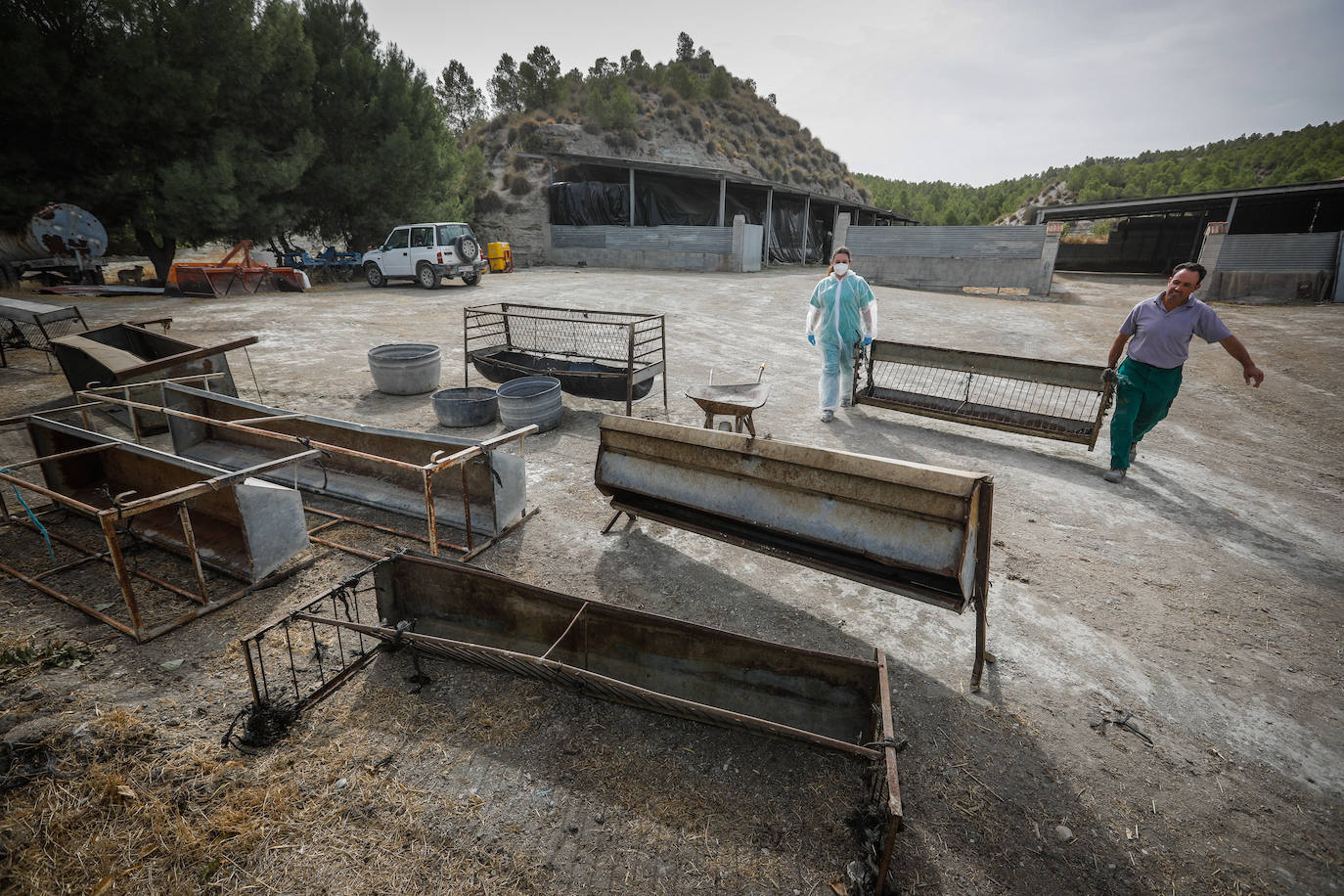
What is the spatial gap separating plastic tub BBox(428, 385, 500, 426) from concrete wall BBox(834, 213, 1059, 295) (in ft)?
65.5

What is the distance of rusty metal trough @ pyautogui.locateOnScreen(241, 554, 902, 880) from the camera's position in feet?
8.07

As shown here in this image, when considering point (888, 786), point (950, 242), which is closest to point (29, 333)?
point (888, 786)

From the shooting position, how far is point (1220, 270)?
61.8 ft

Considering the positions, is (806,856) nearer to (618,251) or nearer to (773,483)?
(773,483)

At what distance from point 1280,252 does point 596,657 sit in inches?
1006

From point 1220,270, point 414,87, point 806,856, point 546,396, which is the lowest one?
point 806,856

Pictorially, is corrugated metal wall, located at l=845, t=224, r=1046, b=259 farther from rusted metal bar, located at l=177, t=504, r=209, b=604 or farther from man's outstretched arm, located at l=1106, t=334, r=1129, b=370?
rusted metal bar, located at l=177, t=504, r=209, b=604

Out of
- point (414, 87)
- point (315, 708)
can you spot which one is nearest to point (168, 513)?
point (315, 708)

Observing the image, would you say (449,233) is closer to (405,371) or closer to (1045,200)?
(405,371)

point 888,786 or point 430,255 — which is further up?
point 430,255

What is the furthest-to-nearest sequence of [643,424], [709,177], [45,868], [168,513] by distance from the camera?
1. [709,177]
2. [168,513]
3. [643,424]
4. [45,868]

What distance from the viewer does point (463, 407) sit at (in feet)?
22.2

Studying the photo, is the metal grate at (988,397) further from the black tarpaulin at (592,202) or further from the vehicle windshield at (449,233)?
the black tarpaulin at (592,202)

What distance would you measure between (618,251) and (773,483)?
24384 millimetres
